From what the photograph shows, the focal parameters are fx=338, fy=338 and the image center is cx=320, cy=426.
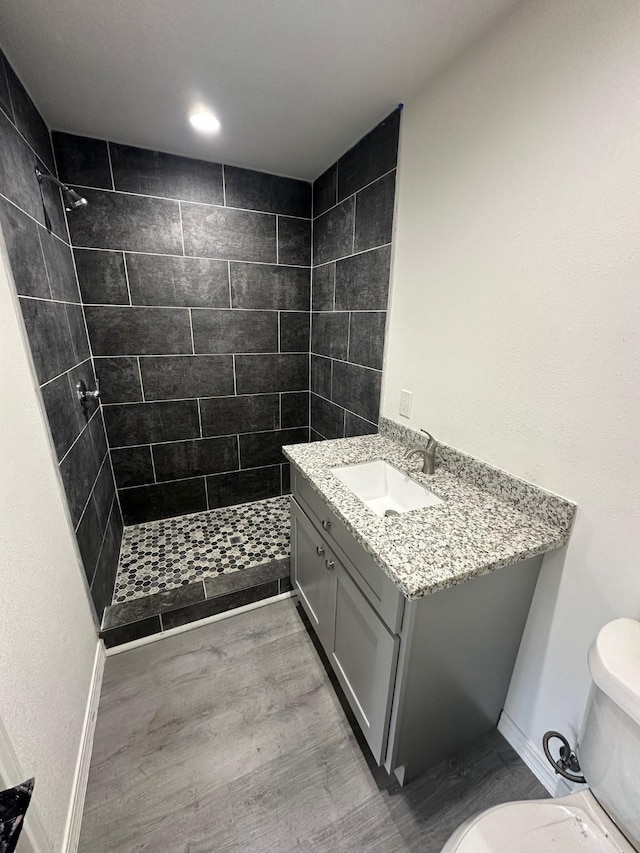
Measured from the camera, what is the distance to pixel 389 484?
1438 mm

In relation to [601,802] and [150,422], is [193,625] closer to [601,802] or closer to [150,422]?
[150,422]

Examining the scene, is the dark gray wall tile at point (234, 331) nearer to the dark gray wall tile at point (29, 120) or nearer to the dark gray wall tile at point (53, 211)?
the dark gray wall tile at point (53, 211)

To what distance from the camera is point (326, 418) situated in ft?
7.52

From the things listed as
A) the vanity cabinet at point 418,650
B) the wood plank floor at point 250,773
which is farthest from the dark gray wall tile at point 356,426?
the wood plank floor at point 250,773

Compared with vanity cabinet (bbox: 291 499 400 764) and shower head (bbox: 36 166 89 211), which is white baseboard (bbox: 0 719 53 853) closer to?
vanity cabinet (bbox: 291 499 400 764)

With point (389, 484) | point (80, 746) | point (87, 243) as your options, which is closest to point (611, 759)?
point (389, 484)

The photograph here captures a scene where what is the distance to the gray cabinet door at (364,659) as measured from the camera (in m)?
0.97

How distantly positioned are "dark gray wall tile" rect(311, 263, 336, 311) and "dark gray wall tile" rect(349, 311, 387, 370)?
30 centimetres

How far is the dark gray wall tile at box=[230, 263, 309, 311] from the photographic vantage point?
83.5 inches

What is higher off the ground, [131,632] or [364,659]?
[364,659]

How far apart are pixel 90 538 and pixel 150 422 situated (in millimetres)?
837

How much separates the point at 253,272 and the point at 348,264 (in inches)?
25.7

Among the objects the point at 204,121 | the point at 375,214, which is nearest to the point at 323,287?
the point at 375,214

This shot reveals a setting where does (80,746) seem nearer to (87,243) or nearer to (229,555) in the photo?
(229,555)
